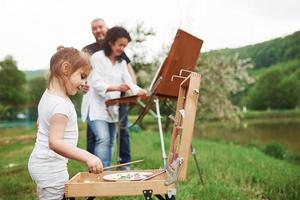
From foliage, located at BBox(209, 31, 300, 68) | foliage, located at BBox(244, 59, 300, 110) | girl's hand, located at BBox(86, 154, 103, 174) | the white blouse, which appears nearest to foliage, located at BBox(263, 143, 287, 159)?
the white blouse

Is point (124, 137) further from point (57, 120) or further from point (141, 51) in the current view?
point (141, 51)

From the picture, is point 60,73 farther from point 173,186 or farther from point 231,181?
point 231,181

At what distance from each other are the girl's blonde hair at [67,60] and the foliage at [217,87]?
1732cm

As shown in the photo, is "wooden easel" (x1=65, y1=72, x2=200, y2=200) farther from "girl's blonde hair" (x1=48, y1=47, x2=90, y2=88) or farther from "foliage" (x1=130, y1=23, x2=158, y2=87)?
"foliage" (x1=130, y1=23, x2=158, y2=87)

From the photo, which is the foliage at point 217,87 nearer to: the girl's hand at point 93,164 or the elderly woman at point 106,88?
the elderly woman at point 106,88

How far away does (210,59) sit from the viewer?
20859mm

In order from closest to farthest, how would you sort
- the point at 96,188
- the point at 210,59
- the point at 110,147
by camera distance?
the point at 96,188 < the point at 110,147 < the point at 210,59

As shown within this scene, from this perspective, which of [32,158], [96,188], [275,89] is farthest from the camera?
[275,89]

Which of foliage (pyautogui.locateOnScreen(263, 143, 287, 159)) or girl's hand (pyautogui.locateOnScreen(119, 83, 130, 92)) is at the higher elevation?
girl's hand (pyautogui.locateOnScreen(119, 83, 130, 92))

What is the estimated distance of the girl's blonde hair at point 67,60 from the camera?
2.63 meters

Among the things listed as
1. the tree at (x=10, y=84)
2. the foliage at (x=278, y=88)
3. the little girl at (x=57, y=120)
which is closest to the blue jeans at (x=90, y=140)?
the little girl at (x=57, y=120)

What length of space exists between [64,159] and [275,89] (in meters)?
60.0

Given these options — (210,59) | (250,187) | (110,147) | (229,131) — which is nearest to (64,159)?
(110,147)

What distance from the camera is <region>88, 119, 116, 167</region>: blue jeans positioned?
480 centimetres
